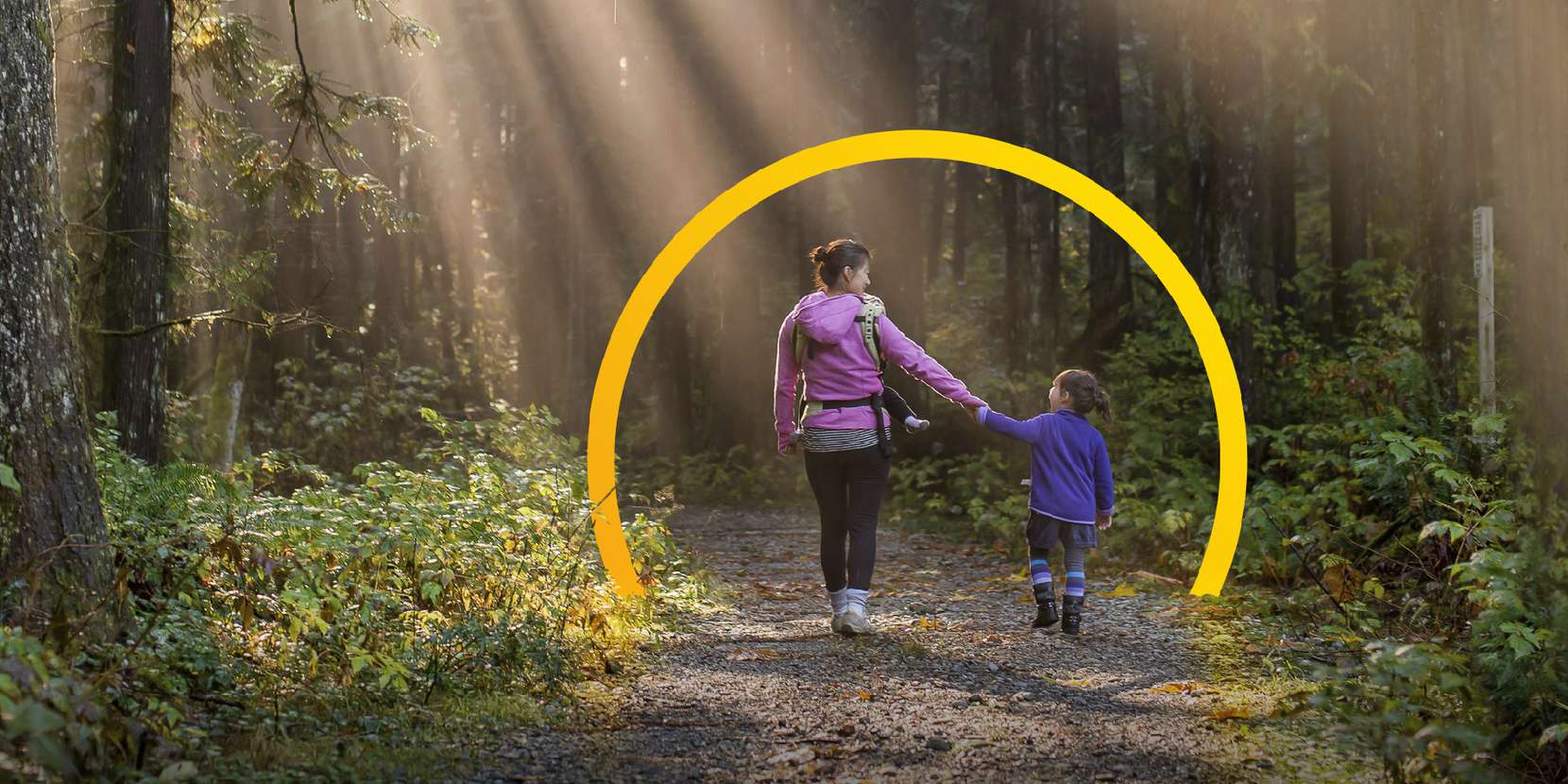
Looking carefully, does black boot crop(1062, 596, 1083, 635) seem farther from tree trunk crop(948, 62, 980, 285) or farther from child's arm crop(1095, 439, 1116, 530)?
tree trunk crop(948, 62, 980, 285)

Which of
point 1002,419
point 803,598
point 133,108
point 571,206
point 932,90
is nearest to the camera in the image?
point 1002,419

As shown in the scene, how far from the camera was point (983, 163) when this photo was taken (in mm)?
10031

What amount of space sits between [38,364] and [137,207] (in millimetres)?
6693

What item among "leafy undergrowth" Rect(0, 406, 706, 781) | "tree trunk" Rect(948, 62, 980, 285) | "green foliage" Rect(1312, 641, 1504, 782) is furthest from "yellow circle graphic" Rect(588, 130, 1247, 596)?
"tree trunk" Rect(948, 62, 980, 285)

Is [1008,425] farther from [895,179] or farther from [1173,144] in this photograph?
[895,179]

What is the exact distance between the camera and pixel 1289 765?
5.06 meters

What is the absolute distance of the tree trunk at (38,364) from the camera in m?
5.29

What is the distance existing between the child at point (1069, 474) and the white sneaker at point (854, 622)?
114 centimetres

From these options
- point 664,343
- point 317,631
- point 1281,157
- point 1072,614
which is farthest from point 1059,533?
point 664,343

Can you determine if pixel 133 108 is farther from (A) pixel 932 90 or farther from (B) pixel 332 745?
(A) pixel 932 90

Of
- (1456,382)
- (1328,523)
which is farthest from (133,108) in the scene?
(1456,382)

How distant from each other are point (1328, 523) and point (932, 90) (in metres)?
22.9

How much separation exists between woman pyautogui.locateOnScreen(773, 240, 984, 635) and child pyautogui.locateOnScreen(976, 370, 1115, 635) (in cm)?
54

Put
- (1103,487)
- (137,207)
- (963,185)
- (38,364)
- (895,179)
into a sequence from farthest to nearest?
(963,185)
(895,179)
(137,207)
(1103,487)
(38,364)
